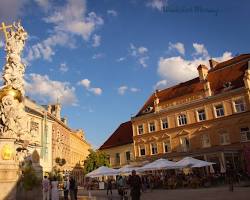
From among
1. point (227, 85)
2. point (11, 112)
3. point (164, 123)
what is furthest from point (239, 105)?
point (11, 112)

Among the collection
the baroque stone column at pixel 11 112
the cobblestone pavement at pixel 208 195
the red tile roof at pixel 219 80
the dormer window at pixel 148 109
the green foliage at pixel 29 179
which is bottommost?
the cobblestone pavement at pixel 208 195

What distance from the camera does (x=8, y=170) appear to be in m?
13.1

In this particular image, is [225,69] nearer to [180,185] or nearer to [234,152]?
[234,152]

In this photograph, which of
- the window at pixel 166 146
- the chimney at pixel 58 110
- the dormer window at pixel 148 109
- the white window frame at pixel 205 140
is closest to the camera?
the white window frame at pixel 205 140

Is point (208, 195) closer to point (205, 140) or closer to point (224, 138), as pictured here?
point (224, 138)

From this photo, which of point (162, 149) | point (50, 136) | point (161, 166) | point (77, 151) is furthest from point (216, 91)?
point (77, 151)

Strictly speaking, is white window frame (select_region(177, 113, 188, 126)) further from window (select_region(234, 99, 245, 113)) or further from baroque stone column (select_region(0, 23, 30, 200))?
baroque stone column (select_region(0, 23, 30, 200))

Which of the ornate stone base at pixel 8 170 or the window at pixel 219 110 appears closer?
the ornate stone base at pixel 8 170

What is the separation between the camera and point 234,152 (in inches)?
1334

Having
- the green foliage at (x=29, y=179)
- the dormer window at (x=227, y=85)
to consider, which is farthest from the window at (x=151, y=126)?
the green foliage at (x=29, y=179)

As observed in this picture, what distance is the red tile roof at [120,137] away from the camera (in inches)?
1966

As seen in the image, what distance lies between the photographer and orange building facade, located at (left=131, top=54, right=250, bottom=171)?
113 feet

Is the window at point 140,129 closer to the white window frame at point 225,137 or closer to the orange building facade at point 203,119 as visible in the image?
the orange building facade at point 203,119

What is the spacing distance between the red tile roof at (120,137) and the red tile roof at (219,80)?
19.6 ft
